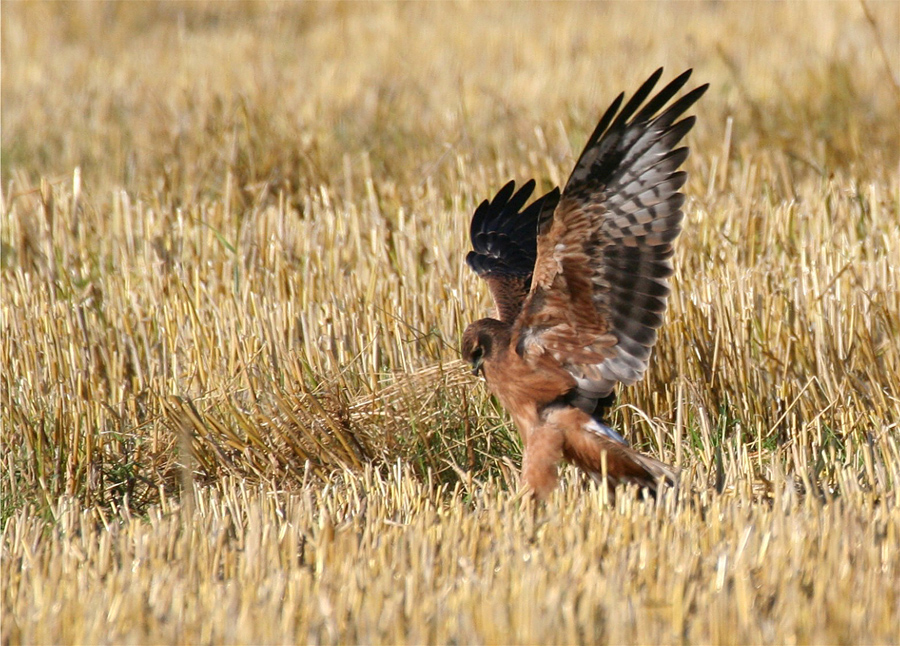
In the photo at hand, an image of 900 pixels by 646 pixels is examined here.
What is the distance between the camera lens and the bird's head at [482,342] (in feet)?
12.8

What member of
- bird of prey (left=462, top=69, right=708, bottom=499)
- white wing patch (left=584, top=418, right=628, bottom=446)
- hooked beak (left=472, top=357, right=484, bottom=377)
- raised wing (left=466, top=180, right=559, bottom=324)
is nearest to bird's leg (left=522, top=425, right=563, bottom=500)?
bird of prey (left=462, top=69, right=708, bottom=499)

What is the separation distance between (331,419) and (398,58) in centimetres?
748

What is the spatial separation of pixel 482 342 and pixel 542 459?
0.44 metres

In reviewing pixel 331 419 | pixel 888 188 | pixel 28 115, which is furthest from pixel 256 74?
pixel 331 419

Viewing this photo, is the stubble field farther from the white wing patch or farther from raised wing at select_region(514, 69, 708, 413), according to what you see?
raised wing at select_region(514, 69, 708, 413)

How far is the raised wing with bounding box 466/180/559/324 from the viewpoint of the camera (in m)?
4.25

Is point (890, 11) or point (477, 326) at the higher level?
point (890, 11)

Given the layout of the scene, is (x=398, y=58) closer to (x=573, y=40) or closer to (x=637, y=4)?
(x=573, y=40)

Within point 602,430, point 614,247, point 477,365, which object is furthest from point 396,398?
point 614,247

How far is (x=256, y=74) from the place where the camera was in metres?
9.34

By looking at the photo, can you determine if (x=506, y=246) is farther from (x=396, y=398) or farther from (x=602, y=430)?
(x=602, y=430)

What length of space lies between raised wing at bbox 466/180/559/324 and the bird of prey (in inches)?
6.3

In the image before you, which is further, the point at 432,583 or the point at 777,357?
the point at 777,357

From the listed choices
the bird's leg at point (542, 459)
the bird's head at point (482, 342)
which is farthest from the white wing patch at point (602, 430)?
the bird's head at point (482, 342)
